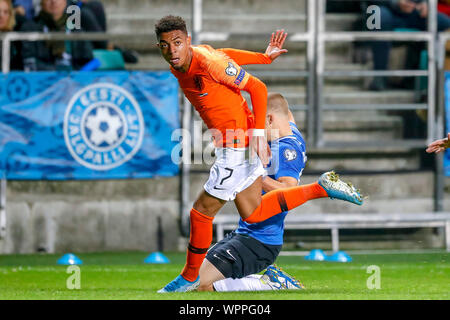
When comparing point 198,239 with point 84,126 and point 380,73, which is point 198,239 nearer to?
point 84,126

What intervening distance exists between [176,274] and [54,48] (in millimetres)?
5033

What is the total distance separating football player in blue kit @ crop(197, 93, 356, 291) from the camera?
7.20 m

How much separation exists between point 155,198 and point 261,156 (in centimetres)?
574

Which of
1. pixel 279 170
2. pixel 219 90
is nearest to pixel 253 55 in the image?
pixel 219 90

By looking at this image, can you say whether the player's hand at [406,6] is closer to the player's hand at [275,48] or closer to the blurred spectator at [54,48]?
the blurred spectator at [54,48]

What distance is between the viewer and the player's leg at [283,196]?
7.01 metres

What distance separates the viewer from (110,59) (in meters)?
12.9

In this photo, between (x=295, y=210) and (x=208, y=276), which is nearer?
(x=208, y=276)

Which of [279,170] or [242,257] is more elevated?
[279,170]

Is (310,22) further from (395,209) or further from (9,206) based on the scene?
(9,206)

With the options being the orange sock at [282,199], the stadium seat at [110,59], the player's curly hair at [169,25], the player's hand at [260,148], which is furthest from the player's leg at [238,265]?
the stadium seat at [110,59]

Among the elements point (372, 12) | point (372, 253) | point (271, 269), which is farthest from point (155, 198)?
point (271, 269)

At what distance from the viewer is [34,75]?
1242 cm

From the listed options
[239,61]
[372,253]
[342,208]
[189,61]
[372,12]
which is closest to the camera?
[189,61]
